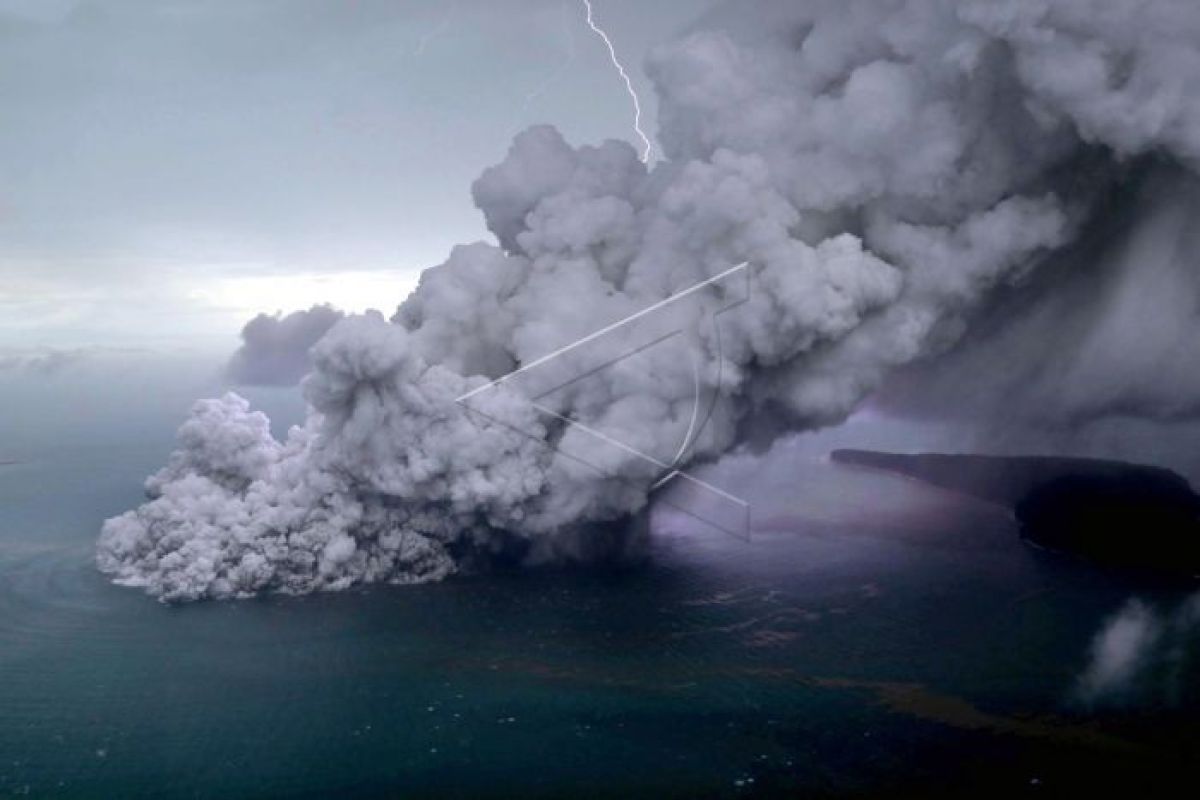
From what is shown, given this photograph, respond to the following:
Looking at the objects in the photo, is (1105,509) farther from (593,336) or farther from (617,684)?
(617,684)

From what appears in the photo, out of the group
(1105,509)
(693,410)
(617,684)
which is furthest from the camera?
(1105,509)

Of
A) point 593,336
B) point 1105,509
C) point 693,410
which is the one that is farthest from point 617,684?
point 1105,509

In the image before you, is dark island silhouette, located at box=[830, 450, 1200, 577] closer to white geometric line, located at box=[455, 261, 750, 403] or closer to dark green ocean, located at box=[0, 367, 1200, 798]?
dark green ocean, located at box=[0, 367, 1200, 798]

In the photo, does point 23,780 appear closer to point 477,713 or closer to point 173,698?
point 173,698

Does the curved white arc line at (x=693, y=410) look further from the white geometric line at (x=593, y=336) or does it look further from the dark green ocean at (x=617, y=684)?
the dark green ocean at (x=617, y=684)

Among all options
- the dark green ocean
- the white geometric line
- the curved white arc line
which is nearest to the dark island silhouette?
the dark green ocean

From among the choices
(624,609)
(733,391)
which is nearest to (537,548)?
(624,609)
